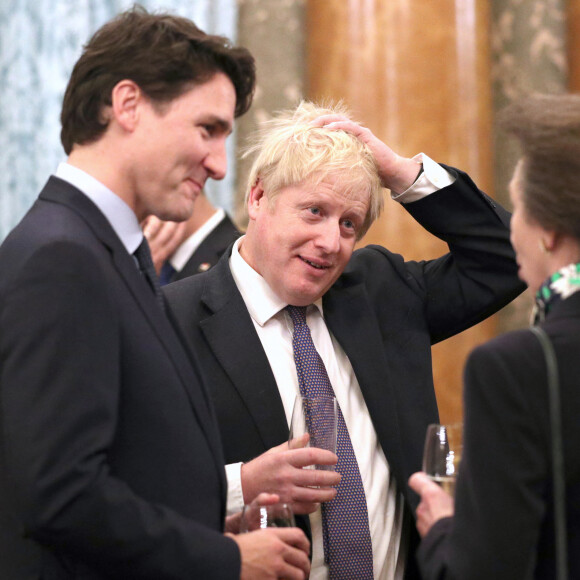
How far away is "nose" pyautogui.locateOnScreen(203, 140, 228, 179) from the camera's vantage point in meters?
1.85

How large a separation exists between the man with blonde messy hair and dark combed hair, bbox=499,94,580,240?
783 millimetres

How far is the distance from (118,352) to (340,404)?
879 millimetres

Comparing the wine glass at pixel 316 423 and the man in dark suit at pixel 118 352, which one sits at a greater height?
the man in dark suit at pixel 118 352

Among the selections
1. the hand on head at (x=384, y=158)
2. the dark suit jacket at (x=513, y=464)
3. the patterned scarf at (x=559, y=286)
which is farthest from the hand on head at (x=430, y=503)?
the hand on head at (x=384, y=158)

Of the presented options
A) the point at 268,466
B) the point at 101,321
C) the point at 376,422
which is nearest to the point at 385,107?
the point at 376,422

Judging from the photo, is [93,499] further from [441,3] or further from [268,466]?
[441,3]

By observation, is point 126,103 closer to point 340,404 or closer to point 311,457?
point 311,457

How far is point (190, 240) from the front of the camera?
3895 millimetres

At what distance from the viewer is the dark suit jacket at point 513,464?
1477 millimetres

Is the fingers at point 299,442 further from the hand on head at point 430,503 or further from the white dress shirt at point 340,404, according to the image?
the hand on head at point 430,503

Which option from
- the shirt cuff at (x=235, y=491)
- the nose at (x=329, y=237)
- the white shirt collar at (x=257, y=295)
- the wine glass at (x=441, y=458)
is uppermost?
the nose at (x=329, y=237)

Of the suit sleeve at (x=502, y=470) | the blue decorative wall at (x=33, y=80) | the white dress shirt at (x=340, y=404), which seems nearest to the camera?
the suit sleeve at (x=502, y=470)

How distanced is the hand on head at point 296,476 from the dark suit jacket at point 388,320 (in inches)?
6.8

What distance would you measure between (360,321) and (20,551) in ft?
3.67
